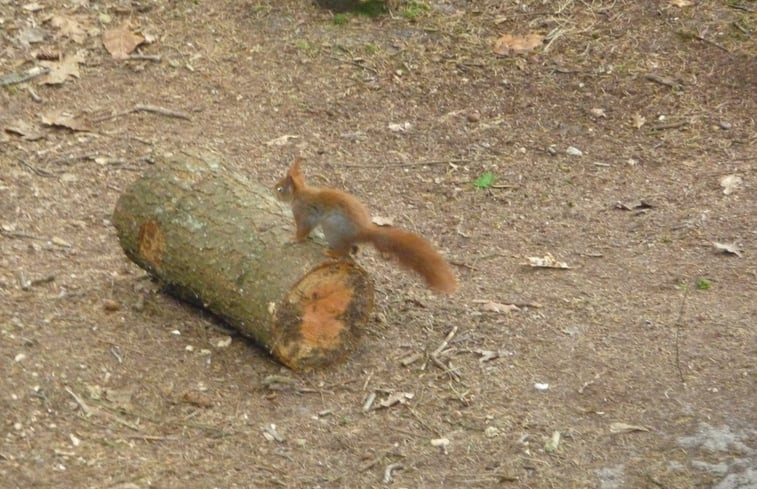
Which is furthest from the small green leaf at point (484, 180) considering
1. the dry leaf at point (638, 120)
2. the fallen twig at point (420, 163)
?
the dry leaf at point (638, 120)

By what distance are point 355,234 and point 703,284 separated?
1.99 metres

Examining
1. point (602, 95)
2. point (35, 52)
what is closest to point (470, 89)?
point (602, 95)

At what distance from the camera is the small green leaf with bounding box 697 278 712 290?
6031 millimetres

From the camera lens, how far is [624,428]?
16.0 feet

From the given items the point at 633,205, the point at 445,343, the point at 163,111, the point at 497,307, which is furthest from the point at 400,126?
the point at 445,343

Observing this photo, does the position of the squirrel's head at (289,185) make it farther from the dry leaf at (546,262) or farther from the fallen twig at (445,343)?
the dry leaf at (546,262)

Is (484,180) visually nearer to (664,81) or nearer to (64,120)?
(664,81)

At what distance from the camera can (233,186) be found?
17.8ft

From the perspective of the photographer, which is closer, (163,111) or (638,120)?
(163,111)

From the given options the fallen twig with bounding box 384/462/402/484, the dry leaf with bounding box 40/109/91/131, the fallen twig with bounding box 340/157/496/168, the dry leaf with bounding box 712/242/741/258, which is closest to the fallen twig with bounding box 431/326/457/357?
the fallen twig with bounding box 384/462/402/484

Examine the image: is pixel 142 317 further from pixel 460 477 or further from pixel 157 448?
pixel 460 477

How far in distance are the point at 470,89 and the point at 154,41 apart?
224cm

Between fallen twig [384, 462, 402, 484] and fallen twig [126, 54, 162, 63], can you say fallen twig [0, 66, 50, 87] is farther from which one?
fallen twig [384, 462, 402, 484]

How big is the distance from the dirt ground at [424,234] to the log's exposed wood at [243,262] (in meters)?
0.16
